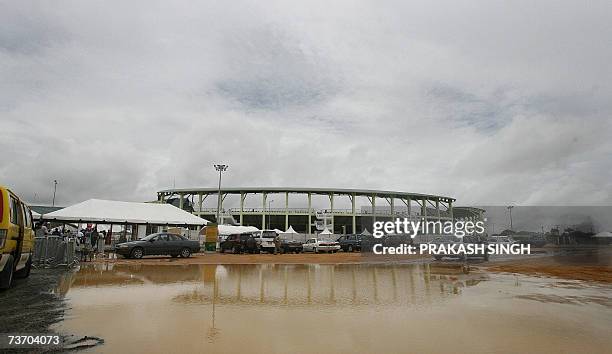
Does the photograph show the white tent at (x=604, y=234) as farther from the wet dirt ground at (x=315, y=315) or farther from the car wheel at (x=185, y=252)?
the car wheel at (x=185, y=252)

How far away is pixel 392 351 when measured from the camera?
5.22 m

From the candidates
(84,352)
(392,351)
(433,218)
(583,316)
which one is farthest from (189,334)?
(433,218)

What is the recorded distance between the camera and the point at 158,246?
24156mm

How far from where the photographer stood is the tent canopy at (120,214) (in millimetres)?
26797

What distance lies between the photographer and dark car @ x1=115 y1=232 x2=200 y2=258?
2314cm

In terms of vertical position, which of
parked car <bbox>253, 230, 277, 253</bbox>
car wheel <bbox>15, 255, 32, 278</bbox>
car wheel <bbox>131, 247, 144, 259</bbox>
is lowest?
car wheel <bbox>15, 255, 32, 278</bbox>

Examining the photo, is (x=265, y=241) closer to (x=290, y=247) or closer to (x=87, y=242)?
(x=290, y=247)

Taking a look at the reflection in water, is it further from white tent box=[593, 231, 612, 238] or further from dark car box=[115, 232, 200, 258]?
white tent box=[593, 231, 612, 238]

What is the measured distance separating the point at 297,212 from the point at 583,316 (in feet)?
242

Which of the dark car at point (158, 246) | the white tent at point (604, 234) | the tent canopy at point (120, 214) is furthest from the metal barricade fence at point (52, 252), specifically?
the white tent at point (604, 234)

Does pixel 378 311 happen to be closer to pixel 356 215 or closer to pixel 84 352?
pixel 84 352

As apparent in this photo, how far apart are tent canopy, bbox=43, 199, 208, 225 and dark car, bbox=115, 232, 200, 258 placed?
5.07 metres

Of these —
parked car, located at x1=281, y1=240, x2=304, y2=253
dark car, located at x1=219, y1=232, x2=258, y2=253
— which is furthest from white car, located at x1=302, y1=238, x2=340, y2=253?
dark car, located at x1=219, y1=232, x2=258, y2=253

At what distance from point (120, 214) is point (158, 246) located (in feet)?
21.6
